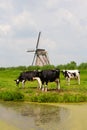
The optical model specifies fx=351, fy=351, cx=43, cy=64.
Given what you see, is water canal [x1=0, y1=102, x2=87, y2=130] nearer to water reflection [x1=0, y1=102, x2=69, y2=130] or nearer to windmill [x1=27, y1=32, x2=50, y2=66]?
water reflection [x1=0, y1=102, x2=69, y2=130]

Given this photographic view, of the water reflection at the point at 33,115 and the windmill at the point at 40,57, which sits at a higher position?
the windmill at the point at 40,57

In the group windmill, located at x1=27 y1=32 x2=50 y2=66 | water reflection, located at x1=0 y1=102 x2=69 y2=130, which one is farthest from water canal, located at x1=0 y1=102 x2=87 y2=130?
windmill, located at x1=27 y1=32 x2=50 y2=66

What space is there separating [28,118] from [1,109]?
3.63 meters

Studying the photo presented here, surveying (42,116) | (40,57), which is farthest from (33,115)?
(40,57)

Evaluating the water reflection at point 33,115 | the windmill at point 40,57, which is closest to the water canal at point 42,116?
the water reflection at point 33,115

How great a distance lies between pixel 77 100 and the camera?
19.3m

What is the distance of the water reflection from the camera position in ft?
40.9

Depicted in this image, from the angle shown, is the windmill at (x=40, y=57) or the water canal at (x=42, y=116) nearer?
the water canal at (x=42, y=116)

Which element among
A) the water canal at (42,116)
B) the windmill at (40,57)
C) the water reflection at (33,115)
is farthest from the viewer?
the windmill at (40,57)

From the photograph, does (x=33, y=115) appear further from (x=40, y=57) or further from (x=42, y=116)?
(x=40, y=57)

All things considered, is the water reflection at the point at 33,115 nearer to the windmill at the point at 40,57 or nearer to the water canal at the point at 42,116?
the water canal at the point at 42,116

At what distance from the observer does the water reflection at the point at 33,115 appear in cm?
1247

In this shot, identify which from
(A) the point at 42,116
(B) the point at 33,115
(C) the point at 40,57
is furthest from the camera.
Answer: (C) the point at 40,57

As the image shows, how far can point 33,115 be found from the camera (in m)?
15.0
